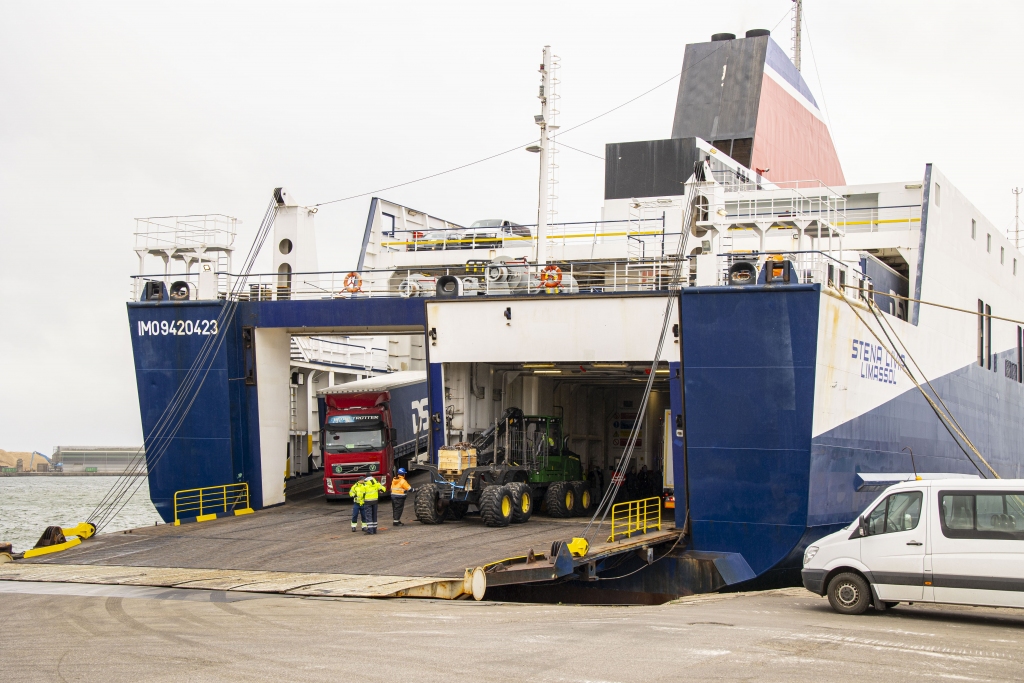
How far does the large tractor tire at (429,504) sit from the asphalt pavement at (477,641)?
6276mm

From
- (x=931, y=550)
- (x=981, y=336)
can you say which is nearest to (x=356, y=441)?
(x=931, y=550)

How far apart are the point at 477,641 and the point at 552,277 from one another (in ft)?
40.5

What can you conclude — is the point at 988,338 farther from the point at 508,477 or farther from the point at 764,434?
the point at 508,477

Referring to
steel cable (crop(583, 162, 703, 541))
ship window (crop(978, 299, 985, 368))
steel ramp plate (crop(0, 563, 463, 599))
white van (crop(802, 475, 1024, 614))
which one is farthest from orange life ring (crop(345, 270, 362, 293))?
ship window (crop(978, 299, 985, 368))

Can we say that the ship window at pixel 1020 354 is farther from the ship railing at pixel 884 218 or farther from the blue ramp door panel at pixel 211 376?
the blue ramp door panel at pixel 211 376

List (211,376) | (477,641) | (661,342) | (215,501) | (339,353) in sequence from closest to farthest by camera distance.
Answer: (477,641) → (661,342) → (215,501) → (211,376) → (339,353)

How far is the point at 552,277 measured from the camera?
21203mm

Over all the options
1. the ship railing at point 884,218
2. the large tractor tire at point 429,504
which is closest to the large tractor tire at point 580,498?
the large tractor tire at point 429,504

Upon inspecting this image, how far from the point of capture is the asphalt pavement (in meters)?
8.17

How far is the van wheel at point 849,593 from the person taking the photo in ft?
39.0

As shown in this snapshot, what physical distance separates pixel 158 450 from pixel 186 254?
4.61m

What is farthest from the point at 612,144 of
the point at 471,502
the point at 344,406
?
the point at 471,502

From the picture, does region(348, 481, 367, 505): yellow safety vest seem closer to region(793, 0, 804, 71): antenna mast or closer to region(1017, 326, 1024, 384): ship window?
region(1017, 326, 1024, 384): ship window

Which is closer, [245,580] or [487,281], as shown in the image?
[245,580]
